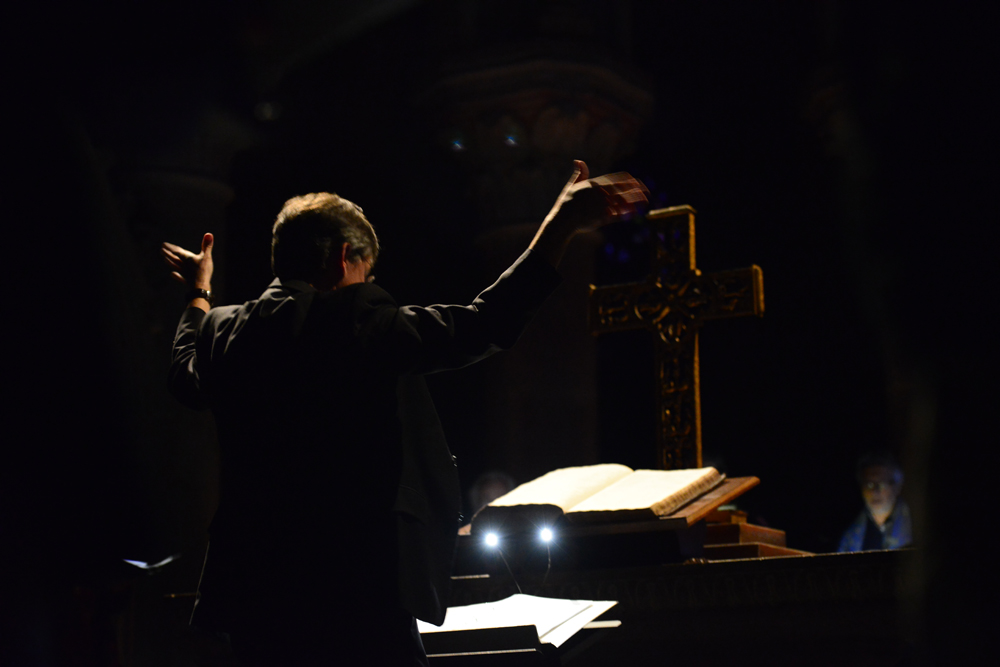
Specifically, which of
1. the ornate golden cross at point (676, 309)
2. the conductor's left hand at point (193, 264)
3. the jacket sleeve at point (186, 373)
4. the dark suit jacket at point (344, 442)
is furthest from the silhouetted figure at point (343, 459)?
the ornate golden cross at point (676, 309)

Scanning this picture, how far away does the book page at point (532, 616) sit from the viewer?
5.13ft

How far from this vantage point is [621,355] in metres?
7.04

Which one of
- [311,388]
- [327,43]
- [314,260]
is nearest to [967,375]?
[311,388]

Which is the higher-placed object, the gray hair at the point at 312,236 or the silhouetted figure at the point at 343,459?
the gray hair at the point at 312,236

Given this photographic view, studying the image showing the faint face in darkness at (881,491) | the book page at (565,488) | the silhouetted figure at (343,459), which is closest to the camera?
the silhouetted figure at (343,459)

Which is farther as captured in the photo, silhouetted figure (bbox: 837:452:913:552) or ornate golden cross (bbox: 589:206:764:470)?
silhouetted figure (bbox: 837:452:913:552)

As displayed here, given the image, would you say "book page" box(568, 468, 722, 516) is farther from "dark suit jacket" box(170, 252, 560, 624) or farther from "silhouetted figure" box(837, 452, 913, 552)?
"silhouetted figure" box(837, 452, 913, 552)

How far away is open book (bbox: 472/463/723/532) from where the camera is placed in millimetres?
1930

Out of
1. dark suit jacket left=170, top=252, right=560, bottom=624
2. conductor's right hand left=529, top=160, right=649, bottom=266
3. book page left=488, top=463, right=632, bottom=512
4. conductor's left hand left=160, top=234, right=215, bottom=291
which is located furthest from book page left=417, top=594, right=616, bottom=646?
conductor's left hand left=160, top=234, right=215, bottom=291

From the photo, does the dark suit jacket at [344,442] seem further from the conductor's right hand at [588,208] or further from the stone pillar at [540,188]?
the stone pillar at [540,188]

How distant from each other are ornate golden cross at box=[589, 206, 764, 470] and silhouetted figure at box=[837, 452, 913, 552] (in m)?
2.23

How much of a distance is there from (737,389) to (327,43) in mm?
3544

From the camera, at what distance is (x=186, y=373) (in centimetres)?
169

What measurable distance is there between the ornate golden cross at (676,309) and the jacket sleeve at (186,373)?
169cm
